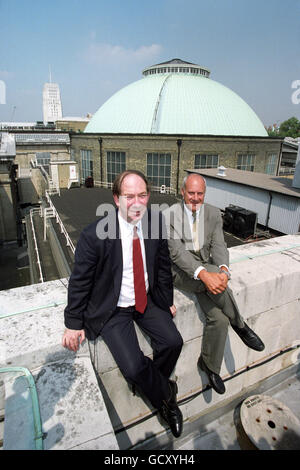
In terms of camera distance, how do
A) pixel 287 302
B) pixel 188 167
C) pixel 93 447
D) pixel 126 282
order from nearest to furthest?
1. pixel 93 447
2. pixel 126 282
3. pixel 287 302
4. pixel 188 167

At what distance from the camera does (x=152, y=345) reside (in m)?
2.95

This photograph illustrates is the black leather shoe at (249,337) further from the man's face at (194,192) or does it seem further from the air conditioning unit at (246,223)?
the air conditioning unit at (246,223)

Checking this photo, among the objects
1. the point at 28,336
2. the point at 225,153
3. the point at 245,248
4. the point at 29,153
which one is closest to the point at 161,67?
the point at 225,153

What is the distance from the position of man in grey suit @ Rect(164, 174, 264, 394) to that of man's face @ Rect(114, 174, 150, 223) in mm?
853

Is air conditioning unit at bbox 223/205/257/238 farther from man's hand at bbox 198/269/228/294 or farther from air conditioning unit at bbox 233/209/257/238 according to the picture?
man's hand at bbox 198/269/228/294

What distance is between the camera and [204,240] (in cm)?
368

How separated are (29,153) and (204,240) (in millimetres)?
38377

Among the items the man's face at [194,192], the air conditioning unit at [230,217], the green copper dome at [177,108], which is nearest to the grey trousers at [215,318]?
the man's face at [194,192]

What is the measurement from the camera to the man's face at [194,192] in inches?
140

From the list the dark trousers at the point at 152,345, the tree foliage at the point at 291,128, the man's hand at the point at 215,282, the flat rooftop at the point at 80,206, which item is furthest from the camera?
the tree foliage at the point at 291,128

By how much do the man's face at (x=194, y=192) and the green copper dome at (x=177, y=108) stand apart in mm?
27383

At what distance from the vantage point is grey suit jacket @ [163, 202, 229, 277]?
3416 millimetres

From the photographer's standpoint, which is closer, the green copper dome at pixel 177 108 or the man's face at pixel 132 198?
the man's face at pixel 132 198
